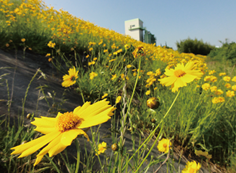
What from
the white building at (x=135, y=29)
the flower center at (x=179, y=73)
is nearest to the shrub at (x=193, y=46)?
the white building at (x=135, y=29)

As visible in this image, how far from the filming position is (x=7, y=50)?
264 cm

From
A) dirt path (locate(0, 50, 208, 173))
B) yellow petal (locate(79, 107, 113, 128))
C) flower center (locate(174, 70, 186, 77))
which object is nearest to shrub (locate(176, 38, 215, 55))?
dirt path (locate(0, 50, 208, 173))

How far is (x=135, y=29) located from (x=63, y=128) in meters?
26.7

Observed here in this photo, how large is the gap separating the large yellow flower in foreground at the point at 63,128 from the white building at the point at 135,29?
79.0 ft

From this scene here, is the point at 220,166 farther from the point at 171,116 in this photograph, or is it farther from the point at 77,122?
the point at 77,122

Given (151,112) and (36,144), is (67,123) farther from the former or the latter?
(151,112)

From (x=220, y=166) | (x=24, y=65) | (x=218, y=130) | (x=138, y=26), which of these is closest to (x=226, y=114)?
(x=218, y=130)

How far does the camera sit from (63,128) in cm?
39

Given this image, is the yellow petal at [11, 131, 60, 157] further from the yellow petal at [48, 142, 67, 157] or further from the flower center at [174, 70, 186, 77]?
the flower center at [174, 70, 186, 77]

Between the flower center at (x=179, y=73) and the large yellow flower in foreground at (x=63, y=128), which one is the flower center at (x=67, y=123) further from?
the flower center at (x=179, y=73)

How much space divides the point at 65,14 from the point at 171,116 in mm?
5767

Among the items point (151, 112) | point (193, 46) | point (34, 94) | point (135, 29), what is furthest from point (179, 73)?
point (135, 29)

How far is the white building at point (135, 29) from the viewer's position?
930 inches

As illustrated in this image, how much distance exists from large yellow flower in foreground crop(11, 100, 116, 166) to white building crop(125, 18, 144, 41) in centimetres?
2409
